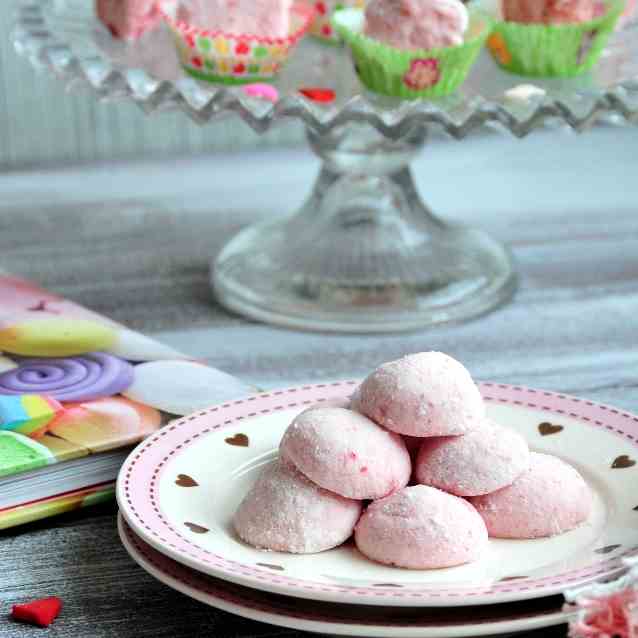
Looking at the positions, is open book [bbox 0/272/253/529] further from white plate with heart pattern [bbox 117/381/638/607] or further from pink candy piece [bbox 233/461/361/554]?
pink candy piece [bbox 233/461/361/554]

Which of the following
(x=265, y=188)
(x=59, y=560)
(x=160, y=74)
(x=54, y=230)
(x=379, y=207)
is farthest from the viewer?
(x=265, y=188)

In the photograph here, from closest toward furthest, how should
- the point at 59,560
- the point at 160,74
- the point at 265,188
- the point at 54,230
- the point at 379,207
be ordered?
the point at 59,560 → the point at 160,74 → the point at 379,207 → the point at 54,230 → the point at 265,188

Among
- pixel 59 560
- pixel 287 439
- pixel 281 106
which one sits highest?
pixel 281 106

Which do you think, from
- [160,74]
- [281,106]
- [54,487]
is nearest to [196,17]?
[160,74]

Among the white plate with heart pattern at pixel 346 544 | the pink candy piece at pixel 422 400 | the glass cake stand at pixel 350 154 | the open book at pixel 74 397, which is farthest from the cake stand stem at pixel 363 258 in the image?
the pink candy piece at pixel 422 400

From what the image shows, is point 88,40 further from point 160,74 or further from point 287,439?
point 287,439

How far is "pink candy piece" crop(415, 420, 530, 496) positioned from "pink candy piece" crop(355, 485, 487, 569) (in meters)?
0.01

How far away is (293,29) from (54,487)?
0.61 metres

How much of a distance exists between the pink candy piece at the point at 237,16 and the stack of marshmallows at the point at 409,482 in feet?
1.85

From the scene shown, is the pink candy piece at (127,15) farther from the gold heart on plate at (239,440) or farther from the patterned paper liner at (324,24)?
the gold heart on plate at (239,440)

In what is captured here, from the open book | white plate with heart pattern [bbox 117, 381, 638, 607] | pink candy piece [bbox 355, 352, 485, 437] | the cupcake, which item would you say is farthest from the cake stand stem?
pink candy piece [bbox 355, 352, 485, 437]

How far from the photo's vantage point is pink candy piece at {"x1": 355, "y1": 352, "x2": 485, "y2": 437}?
747mm

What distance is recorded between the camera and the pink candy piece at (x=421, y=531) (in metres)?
0.71

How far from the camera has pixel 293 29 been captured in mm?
1291
